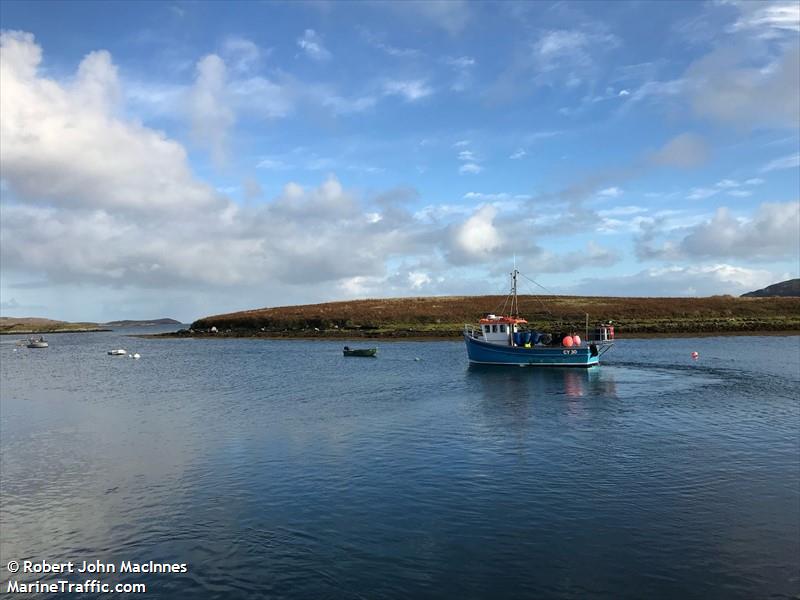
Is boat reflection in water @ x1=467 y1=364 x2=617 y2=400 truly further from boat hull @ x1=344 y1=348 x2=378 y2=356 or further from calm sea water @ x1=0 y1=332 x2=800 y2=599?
boat hull @ x1=344 y1=348 x2=378 y2=356

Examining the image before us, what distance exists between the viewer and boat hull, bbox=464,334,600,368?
63.2 m

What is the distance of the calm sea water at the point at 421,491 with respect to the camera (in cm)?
Result: 1535

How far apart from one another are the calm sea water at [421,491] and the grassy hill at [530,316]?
69256 millimetres

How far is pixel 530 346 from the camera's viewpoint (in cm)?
6606

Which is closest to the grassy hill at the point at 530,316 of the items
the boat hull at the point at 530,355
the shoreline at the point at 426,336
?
the shoreline at the point at 426,336

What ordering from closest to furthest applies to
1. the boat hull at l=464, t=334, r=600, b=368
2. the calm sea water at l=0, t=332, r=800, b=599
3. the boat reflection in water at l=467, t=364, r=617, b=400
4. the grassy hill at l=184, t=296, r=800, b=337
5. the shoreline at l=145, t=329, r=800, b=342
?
the calm sea water at l=0, t=332, r=800, b=599 → the boat reflection in water at l=467, t=364, r=617, b=400 → the boat hull at l=464, t=334, r=600, b=368 → the shoreline at l=145, t=329, r=800, b=342 → the grassy hill at l=184, t=296, r=800, b=337

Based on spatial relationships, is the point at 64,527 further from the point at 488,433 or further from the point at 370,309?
the point at 370,309

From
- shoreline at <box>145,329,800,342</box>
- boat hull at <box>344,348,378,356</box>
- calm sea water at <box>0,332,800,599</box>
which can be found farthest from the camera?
shoreline at <box>145,329,800,342</box>

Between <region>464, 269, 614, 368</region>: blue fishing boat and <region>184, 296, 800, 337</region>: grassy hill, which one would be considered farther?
<region>184, 296, 800, 337</region>: grassy hill

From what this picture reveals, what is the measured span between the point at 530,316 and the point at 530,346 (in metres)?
62.0

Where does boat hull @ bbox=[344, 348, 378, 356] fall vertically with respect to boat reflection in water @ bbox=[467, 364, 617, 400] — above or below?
above

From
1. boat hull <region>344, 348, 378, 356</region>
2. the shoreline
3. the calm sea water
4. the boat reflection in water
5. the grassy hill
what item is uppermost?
the grassy hill

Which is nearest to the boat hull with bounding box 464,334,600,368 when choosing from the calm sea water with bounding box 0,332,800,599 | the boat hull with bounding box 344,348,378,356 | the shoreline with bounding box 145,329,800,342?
the calm sea water with bounding box 0,332,800,599

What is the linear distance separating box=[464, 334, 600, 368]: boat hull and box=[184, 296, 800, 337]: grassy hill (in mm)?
44027
